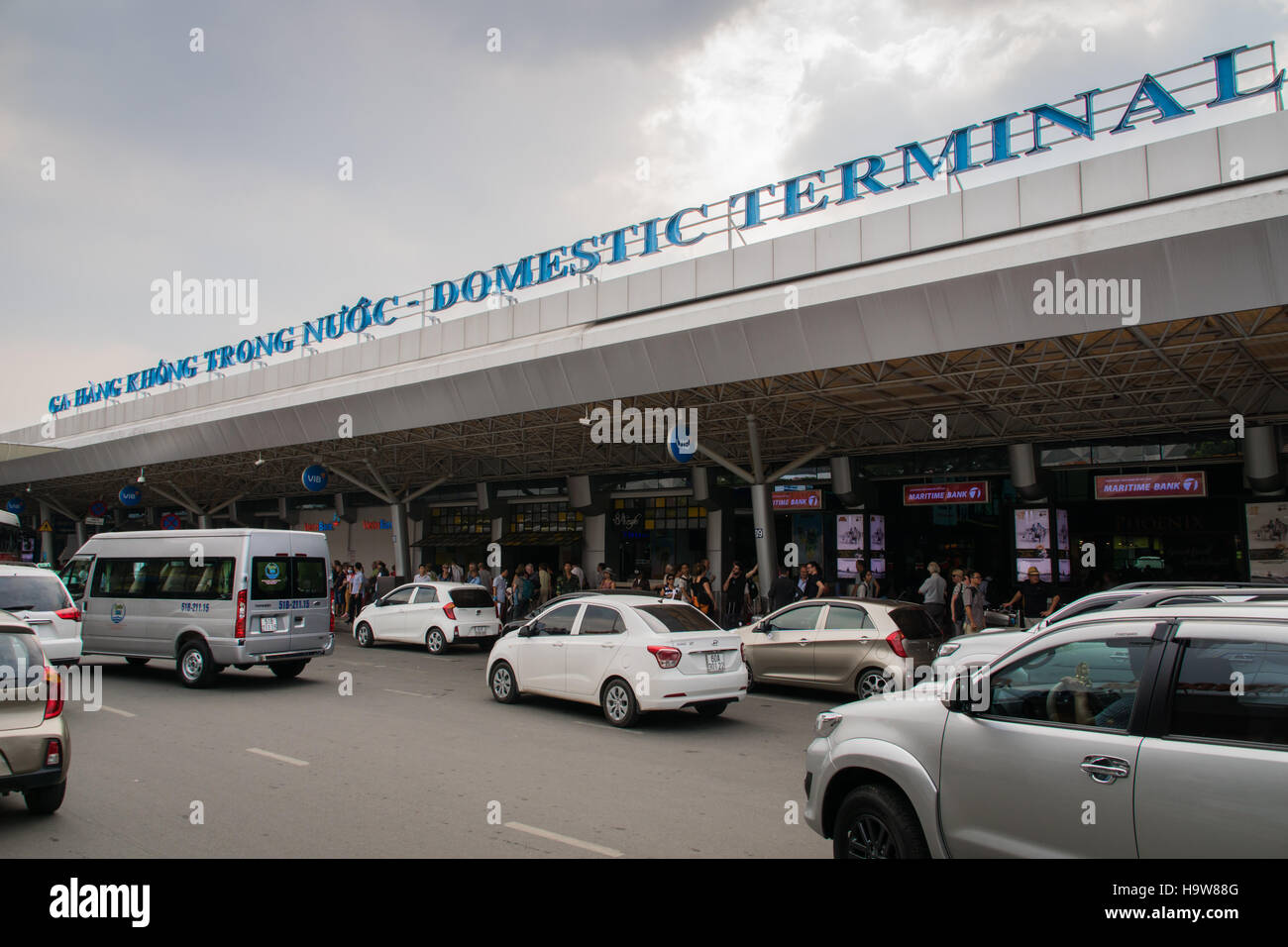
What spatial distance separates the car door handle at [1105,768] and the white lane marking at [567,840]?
311 cm

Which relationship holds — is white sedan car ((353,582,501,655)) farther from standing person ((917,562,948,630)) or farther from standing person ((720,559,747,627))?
standing person ((917,562,948,630))

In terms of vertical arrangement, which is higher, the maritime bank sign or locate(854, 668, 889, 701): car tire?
the maritime bank sign

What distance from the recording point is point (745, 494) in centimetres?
2717

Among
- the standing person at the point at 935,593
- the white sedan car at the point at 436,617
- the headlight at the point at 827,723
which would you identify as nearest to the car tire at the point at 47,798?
the headlight at the point at 827,723

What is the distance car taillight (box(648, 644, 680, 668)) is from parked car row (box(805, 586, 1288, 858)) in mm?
4999

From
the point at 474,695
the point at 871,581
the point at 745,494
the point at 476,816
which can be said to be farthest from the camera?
the point at 745,494

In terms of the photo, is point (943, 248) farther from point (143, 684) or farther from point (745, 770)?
point (143, 684)

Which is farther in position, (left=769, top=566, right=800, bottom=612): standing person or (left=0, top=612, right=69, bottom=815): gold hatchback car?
(left=769, top=566, right=800, bottom=612): standing person

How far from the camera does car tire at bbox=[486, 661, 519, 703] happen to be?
39.2 feet

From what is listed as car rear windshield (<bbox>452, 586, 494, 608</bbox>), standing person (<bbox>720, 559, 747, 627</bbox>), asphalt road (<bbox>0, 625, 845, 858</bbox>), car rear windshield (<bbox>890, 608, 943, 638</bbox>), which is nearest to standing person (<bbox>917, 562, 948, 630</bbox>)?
standing person (<bbox>720, 559, 747, 627</bbox>)

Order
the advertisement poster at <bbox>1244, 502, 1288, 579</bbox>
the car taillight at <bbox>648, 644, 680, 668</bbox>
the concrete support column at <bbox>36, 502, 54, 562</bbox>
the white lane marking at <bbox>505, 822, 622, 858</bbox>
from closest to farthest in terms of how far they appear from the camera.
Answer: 1. the white lane marking at <bbox>505, 822, 622, 858</bbox>
2. the car taillight at <bbox>648, 644, 680, 668</bbox>
3. the advertisement poster at <bbox>1244, 502, 1288, 579</bbox>
4. the concrete support column at <bbox>36, 502, 54, 562</bbox>

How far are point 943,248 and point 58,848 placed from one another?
15.5 meters

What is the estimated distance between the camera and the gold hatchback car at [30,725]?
229 inches
